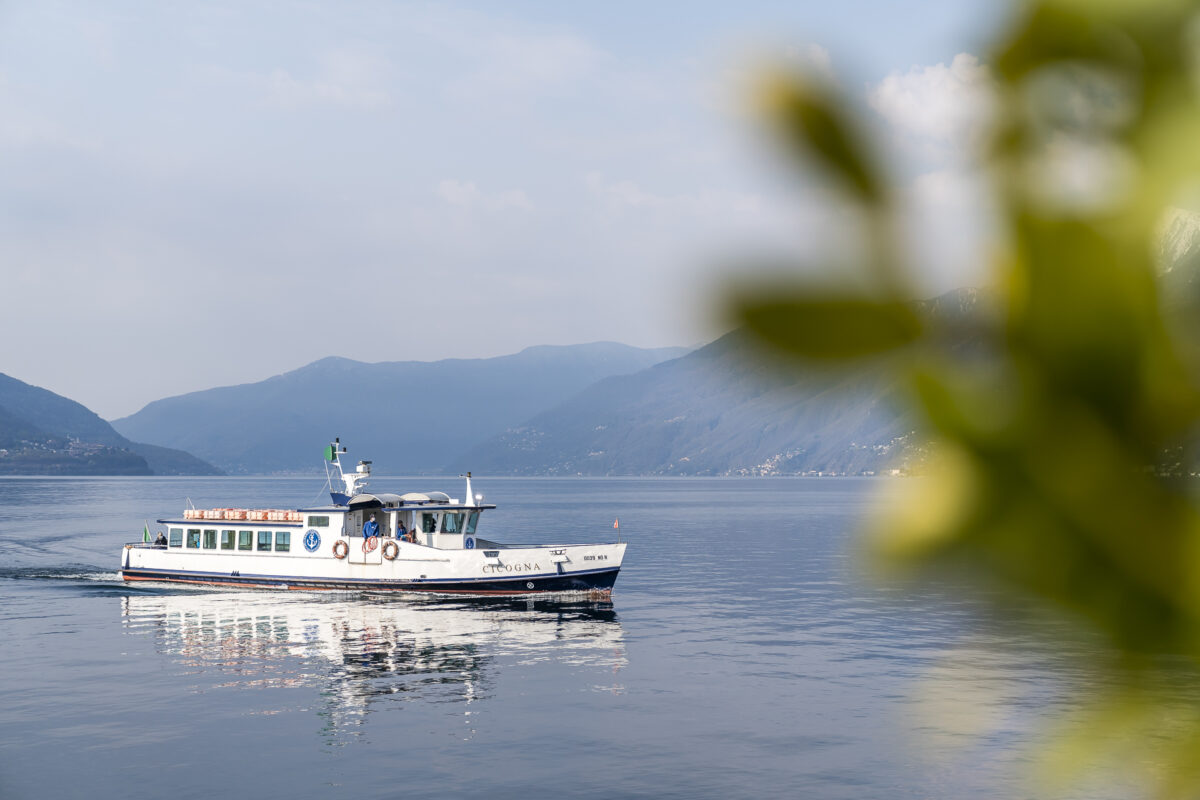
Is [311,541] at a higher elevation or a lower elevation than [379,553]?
higher

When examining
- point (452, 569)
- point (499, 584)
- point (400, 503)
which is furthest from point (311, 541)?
point (499, 584)

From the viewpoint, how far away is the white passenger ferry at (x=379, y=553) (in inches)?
2884

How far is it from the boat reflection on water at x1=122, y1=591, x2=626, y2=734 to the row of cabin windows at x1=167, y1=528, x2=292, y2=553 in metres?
3.69

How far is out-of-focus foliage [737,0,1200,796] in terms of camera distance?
120 centimetres

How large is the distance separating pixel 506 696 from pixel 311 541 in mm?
35267

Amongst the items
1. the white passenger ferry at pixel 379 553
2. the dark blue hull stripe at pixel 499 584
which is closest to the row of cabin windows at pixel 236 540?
the white passenger ferry at pixel 379 553

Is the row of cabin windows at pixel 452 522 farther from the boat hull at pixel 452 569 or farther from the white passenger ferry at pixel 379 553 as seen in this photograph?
the boat hull at pixel 452 569

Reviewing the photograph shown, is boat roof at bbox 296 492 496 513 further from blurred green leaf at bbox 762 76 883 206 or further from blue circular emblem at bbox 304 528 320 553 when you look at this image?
blurred green leaf at bbox 762 76 883 206

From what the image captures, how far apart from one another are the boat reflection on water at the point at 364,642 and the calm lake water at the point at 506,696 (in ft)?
0.70

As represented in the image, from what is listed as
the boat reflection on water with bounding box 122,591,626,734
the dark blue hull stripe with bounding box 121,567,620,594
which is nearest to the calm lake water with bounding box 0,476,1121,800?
the boat reflection on water with bounding box 122,591,626,734

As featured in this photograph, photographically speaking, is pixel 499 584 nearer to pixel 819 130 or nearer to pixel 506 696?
pixel 506 696

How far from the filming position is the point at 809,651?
189 feet

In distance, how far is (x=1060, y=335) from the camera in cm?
123

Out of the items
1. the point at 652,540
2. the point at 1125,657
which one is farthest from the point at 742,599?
the point at 1125,657
